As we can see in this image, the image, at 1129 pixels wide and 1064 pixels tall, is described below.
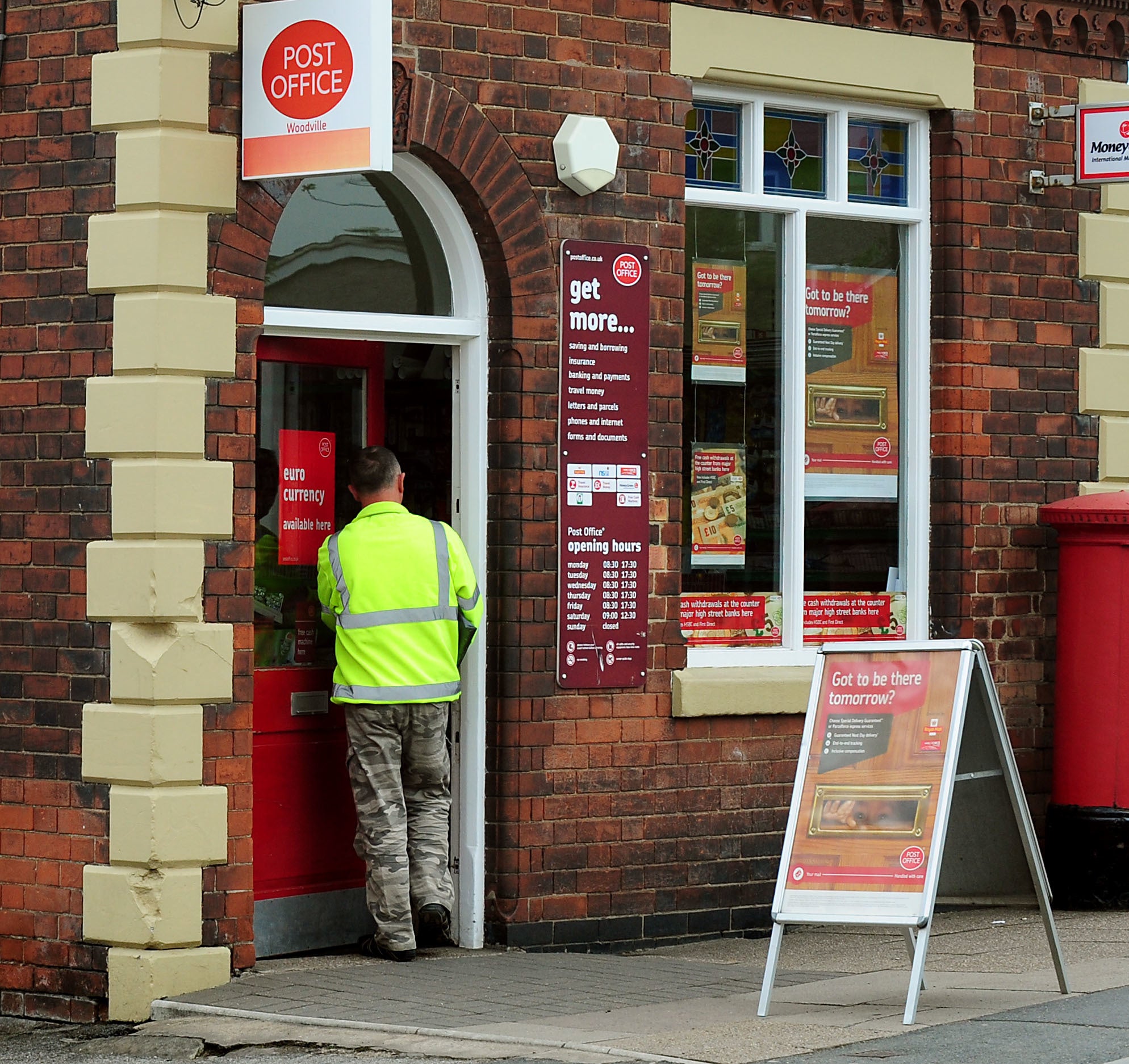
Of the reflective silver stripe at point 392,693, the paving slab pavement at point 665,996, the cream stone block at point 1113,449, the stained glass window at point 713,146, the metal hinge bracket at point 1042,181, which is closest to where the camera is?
the paving slab pavement at point 665,996

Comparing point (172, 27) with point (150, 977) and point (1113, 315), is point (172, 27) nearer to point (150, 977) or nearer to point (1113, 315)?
point (150, 977)

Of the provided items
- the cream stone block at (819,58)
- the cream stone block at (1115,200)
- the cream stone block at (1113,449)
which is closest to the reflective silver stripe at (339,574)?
the cream stone block at (819,58)

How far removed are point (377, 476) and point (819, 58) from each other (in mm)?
3044

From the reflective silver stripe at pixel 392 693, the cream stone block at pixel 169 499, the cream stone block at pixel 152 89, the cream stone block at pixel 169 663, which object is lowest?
the reflective silver stripe at pixel 392 693

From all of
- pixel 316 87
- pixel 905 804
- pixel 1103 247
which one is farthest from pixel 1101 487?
pixel 316 87

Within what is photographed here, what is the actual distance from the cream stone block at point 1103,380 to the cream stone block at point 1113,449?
0.19 ft

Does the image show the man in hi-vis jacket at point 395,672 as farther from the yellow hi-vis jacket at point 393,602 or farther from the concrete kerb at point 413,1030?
the concrete kerb at point 413,1030

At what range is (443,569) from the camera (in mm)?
8516

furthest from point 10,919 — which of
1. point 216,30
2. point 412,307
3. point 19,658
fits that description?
point 216,30

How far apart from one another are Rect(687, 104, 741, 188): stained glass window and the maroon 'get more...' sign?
1.97ft

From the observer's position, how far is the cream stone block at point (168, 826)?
309 inches

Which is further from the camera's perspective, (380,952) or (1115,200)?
(1115,200)

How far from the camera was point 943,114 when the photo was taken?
33.4 feet

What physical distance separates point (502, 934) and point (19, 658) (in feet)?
7.56
